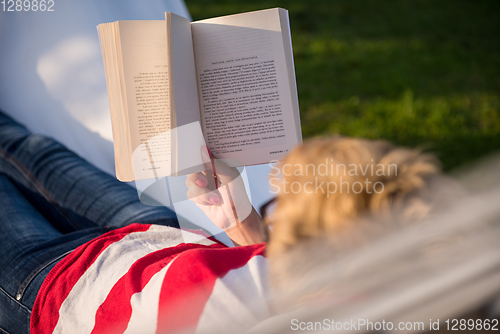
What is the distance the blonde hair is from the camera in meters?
0.38

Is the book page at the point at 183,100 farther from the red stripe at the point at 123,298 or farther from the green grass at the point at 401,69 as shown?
the green grass at the point at 401,69

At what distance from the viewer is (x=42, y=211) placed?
891mm

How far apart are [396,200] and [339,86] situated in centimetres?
136

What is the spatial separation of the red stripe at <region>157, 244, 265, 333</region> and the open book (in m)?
0.22

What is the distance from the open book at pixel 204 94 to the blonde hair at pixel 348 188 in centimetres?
22

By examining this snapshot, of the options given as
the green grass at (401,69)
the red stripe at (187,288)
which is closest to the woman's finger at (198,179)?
the red stripe at (187,288)

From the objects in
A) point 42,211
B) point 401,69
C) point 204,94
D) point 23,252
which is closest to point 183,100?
point 204,94

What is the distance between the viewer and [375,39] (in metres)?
1.93

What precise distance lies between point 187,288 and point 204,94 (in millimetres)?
339

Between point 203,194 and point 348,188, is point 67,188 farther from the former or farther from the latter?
point 348,188

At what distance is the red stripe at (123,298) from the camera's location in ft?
1.49

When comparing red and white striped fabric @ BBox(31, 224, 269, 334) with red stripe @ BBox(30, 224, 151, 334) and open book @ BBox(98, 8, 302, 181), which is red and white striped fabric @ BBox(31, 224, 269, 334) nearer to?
red stripe @ BBox(30, 224, 151, 334)

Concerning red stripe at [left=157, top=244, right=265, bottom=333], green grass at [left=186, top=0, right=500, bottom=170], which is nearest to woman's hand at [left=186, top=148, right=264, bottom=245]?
red stripe at [left=157, top=244, right=265, bottom=333]

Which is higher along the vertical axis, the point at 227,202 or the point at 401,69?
the point at 401,69
